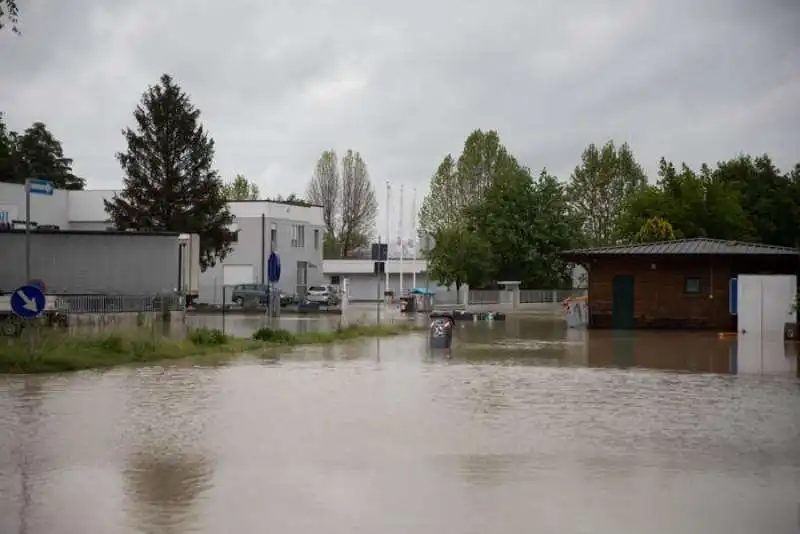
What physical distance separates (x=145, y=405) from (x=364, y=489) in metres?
6.52

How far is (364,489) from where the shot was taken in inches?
361

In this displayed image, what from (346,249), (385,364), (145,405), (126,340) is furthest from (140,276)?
(346,249)

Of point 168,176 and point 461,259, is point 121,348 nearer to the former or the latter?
point 168,176

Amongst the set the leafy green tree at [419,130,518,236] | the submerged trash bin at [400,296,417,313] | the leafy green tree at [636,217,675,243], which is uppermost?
the leafy green tree at [419,130,518,236]

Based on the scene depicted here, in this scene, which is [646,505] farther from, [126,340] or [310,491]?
[126,340]

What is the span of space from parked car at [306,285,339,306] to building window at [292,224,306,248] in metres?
9.21

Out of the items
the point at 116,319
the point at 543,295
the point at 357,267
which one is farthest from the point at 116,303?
the point at 357,267

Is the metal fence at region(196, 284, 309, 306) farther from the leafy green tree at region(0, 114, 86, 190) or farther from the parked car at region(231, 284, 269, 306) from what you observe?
the leafy green tree at region(0, 114, 86, 190)

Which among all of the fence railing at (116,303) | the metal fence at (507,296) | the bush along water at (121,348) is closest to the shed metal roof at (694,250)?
the fence railing at (116,303)

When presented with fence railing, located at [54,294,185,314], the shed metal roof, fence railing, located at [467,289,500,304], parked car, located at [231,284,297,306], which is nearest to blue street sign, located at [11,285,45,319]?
fence railing, located at [54,294,185,314]

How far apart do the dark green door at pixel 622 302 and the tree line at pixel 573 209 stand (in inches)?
846

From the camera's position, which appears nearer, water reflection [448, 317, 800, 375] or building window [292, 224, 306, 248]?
water reflection [448, 317, 800, 375]

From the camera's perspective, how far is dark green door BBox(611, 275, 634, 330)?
136ft

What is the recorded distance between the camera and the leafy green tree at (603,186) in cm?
8431
